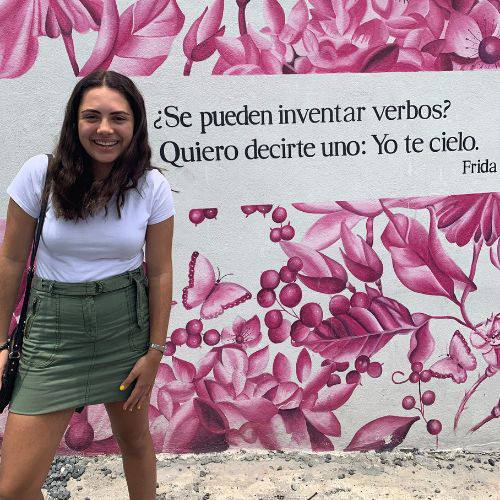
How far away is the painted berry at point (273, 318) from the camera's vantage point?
9.98ft

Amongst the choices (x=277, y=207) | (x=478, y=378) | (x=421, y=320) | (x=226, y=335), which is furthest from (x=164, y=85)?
(x=478, y=378)

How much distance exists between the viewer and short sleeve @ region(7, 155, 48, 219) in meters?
1.97

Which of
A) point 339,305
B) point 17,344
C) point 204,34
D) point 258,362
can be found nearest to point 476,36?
point 204,34

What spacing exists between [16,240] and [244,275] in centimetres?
118

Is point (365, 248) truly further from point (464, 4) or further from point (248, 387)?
point (464, 4)

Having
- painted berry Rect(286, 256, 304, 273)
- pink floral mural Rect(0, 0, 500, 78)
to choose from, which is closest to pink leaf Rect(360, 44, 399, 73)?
pink floral mural Rect(0, 0, 500, 78)

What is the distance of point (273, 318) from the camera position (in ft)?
10.00

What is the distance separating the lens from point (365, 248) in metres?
3.04

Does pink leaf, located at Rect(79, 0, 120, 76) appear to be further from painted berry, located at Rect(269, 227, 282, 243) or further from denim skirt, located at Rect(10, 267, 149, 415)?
denim skirt, located at Rect(10, 267, 149, 415)

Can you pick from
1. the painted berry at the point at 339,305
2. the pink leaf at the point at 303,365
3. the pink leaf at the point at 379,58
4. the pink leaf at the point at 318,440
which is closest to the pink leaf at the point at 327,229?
the painted berry at the point at 339,305

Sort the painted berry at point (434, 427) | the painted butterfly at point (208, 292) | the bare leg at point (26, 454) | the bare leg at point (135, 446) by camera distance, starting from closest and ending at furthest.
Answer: the bare leg at point (26, 454), the bare leg at point (135, 446), the painted butterfly at point (208, 292), the painted berry at point (434, 427)

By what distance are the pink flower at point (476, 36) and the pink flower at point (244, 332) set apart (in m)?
1.35

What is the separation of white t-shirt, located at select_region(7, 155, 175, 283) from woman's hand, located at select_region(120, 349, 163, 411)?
0.90 feet

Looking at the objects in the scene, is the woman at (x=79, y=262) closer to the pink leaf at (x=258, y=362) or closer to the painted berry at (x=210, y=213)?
the painted berry at (x=210, y=213)
